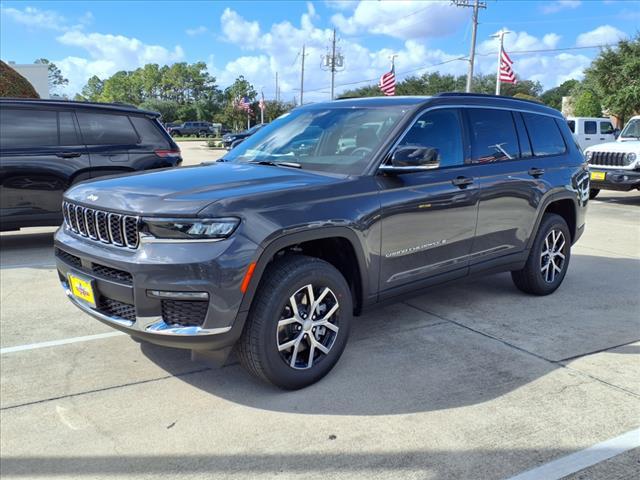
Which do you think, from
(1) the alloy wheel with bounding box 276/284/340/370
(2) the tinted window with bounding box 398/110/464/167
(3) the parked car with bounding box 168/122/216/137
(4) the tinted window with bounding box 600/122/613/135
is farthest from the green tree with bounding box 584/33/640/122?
(3) the parked car with bounding box 168/122/216/137

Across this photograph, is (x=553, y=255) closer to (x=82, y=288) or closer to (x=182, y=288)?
(x=182, y=288)

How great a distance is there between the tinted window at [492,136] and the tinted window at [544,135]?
321 mm

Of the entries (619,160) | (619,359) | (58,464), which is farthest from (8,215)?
(619,160)

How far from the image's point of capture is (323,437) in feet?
9.74

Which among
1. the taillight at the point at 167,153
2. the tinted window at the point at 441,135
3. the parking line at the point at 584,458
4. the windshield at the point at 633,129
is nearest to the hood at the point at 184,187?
the tinted window at the point at 441,135

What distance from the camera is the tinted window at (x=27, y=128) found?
7.04 m

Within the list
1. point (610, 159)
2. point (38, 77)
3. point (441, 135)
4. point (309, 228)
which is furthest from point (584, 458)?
point (38, 77)

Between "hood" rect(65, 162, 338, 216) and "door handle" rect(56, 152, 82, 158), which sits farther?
"door handle" rect(56, 152, 82, 158)

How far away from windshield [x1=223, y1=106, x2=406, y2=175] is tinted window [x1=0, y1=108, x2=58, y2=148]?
3.81 meters

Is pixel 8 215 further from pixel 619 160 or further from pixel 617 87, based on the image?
pixel 617 87

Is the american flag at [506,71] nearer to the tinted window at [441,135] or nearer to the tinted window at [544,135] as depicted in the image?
the tinted window at [544,135]

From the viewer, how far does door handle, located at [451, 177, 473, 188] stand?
4.29m

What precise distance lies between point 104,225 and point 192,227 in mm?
673

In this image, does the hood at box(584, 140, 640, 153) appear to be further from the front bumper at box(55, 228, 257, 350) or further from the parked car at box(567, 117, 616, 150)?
the front bumper at box(55, 228, 257, 350)
